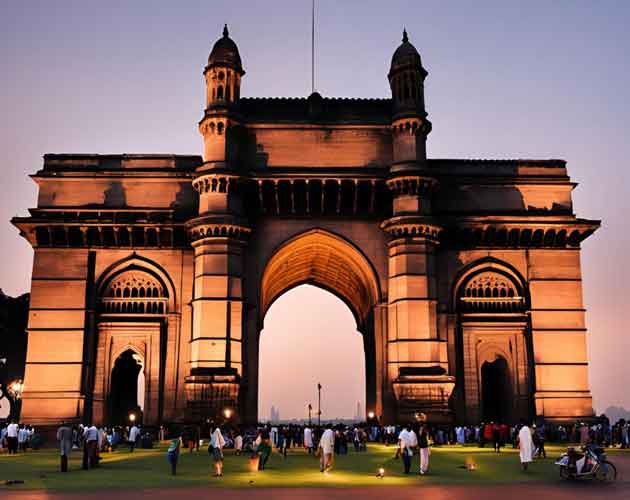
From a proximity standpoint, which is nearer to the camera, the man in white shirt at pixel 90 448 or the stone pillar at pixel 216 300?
the man in white shirt at pixel 90 448

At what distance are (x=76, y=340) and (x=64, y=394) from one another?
2.67 metres

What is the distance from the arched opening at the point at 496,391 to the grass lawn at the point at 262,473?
1038 centimetres

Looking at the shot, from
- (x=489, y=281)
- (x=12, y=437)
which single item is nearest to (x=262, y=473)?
(x=12, y=437)

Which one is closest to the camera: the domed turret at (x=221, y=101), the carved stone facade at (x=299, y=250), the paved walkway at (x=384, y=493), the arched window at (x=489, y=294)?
the paved walkway at (x=384, y=493)

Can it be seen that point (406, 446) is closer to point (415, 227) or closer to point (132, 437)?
point (132, 437)

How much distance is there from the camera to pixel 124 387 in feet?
138

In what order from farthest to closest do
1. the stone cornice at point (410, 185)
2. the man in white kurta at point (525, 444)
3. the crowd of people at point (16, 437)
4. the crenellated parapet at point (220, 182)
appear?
the stone cornice at point (410, 185) < the crenellated parapet at point (220, 182) < the crowd of people at point (16, 437) < the man in white kurta at point (525, 444)

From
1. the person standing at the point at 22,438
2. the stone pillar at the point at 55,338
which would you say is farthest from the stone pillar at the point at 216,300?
the person standing at the point at 22,438

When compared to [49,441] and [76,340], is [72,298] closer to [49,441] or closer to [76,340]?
[76,340]

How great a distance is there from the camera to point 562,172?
4178 cm

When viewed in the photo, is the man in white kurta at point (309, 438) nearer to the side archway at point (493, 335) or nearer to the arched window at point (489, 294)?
the side archway at point (493, 335)

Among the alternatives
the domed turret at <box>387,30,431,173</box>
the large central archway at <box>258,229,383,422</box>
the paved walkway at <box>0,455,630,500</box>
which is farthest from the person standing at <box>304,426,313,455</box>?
the domed turret at <box>387,30,431,173</box>

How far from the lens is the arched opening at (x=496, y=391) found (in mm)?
38812

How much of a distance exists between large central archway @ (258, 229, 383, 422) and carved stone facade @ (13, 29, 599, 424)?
23 centimetres
